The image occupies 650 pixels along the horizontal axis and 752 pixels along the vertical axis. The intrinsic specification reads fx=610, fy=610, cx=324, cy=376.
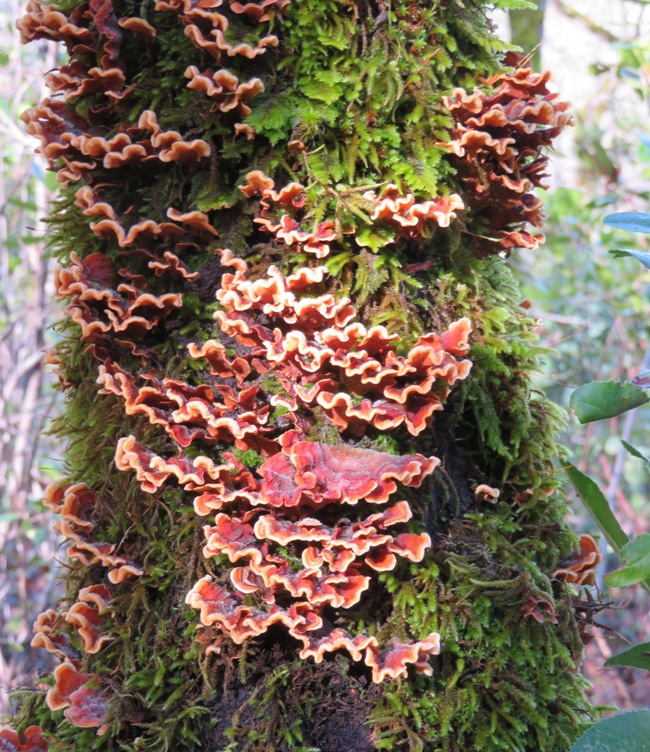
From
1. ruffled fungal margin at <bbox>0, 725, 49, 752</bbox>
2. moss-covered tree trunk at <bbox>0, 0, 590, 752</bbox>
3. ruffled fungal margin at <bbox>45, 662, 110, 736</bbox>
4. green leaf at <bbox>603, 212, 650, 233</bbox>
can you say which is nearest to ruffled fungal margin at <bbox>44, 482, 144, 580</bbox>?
moss-covered tree trunk at <bbox>0, 0, 590, 752</bbox>

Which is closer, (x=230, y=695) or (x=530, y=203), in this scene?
(x=230, y=695)

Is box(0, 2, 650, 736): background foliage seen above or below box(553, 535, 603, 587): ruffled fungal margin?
below

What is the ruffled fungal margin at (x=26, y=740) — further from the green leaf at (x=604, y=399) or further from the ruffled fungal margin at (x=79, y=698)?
the green leaf at (x=604, y=399)

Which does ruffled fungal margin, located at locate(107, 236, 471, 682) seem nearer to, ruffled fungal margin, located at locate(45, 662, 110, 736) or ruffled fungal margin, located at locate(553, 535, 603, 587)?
ruffled fungal margin, located at locate(45, 662, 110, 736)

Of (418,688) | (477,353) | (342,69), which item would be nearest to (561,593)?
(418,688)

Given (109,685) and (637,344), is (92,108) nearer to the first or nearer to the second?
(109,685)

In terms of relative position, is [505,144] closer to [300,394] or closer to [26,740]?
[300,394]

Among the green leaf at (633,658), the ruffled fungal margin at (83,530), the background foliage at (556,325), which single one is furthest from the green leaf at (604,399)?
the background foliage at (556,325)
